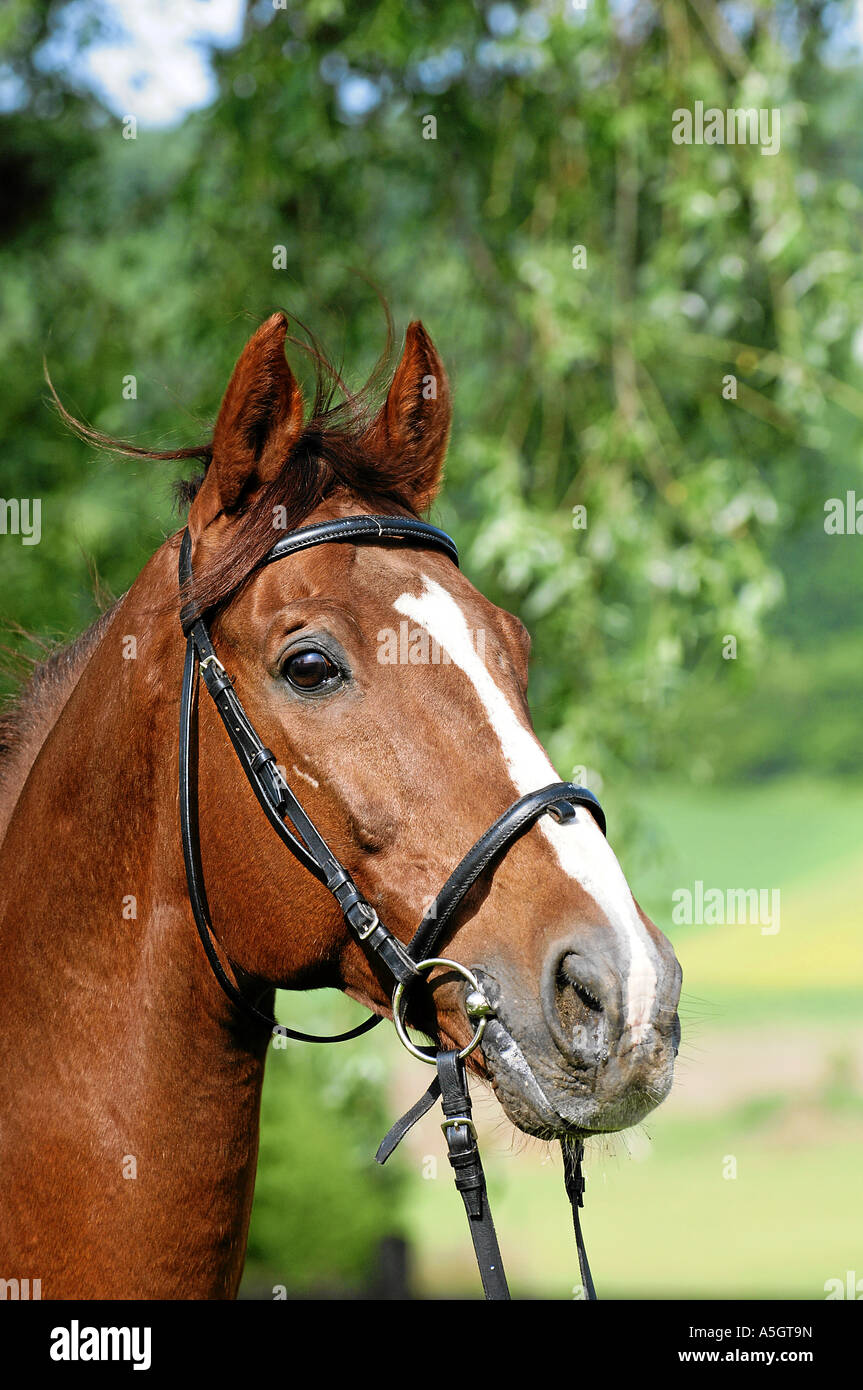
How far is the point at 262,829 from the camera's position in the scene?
190 cm

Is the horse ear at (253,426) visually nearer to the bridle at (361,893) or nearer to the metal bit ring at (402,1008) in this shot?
the bridle at (361,893)

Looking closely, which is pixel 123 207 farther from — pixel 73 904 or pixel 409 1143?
pixel 409 1143

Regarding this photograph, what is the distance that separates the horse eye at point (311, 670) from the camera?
1879mm

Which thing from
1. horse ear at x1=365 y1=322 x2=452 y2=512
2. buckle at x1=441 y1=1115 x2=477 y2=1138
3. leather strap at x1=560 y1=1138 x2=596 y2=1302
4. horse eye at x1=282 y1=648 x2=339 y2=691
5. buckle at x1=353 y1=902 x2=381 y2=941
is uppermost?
horse ear at x1=365 y1=322 x2=452 y2=512

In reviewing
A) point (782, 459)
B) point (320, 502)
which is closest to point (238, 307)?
point (782, 459)

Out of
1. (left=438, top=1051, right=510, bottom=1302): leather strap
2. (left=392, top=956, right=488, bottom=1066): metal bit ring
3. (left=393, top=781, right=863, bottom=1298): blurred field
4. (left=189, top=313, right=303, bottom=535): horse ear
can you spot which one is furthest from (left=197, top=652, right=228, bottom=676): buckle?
(left=393, top=781, right=863, bottom=1298): blurred field

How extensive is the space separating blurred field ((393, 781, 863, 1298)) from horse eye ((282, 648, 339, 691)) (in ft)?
2.29

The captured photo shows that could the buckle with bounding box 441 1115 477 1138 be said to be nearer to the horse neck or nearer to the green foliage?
the horse neck

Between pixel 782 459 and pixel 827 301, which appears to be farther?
pixel 782 459

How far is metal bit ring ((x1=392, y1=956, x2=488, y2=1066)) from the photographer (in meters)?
1.72

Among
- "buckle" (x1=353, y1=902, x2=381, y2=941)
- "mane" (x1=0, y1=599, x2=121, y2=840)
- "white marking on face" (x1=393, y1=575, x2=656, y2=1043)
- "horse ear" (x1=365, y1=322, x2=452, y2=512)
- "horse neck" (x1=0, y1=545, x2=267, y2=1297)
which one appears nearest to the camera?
"white marking on face" (x1=393, y1=575, x2=656, y2=1043)

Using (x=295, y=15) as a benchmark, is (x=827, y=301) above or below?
below

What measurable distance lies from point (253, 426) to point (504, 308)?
14.0 feet

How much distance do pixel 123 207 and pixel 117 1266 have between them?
21.6 feet
